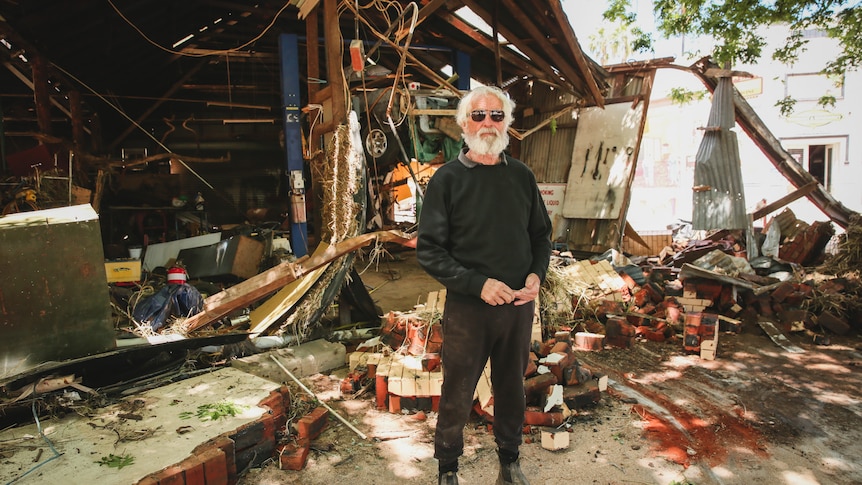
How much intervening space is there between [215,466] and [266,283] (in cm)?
219

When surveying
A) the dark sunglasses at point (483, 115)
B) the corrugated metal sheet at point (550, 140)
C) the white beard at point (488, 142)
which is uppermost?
the corrugated metal sheet at point (550, 140)

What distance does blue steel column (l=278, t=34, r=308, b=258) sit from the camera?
7.21 m

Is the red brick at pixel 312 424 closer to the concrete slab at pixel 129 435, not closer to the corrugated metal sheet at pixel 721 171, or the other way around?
the concrete slab at pixel 129 435

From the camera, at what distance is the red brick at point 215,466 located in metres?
2.68

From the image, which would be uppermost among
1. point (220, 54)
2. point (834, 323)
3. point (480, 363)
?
point (220, 54)

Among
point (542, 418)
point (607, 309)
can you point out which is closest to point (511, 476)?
point (542, 418)

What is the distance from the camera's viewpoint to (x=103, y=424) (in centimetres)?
308

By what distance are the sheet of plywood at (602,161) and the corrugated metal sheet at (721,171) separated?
146 centimetres

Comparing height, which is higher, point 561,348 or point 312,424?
point 561,348

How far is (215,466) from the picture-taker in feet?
8.90

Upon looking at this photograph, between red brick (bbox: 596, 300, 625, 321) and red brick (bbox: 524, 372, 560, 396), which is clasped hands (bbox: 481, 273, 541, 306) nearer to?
red brick (bbox: 524, 372, 560, 396)

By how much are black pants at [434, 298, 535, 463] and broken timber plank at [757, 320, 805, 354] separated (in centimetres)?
459

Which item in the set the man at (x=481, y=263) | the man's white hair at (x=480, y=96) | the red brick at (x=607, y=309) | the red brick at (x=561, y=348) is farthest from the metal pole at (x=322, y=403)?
the red brick at (x=607, y=309)

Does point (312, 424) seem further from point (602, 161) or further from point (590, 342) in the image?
point (602, 161)
